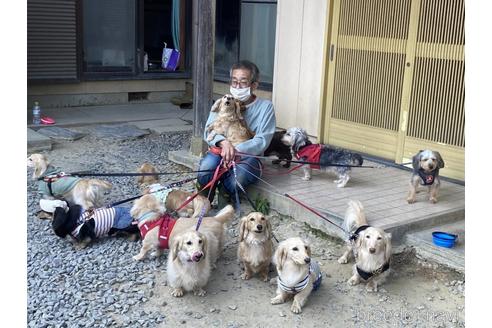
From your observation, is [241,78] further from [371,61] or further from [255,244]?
[371,61]

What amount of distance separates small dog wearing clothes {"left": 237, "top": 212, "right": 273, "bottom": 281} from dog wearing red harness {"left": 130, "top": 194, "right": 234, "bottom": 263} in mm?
333

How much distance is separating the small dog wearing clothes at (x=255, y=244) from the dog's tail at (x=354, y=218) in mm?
653

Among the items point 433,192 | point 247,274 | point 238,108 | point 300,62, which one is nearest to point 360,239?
point 247,274

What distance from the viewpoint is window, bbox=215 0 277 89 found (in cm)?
859

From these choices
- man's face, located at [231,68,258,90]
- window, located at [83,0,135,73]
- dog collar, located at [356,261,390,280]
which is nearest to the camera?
dog collar, located at [356,261,390,280]

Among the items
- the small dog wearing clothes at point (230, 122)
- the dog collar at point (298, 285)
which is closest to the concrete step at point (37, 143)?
the small dog wearing clothes at point (230, 122)

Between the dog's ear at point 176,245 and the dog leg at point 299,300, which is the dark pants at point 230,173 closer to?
the dog's ear at point 176,245

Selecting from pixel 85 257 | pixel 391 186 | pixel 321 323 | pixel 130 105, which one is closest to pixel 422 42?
pixel 391 186

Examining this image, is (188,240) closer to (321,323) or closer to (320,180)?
(321,323)

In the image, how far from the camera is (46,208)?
4980 millimetres

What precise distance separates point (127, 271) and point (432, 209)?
251 cm

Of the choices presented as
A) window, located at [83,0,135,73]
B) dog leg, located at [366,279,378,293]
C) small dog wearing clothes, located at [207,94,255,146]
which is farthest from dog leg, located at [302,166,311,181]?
window, located at [83,0,135,73]

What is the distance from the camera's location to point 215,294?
157 inches

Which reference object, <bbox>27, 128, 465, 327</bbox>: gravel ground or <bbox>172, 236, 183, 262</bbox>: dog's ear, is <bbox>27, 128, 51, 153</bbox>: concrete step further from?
<bbox>172, 236, 183, 262</bbox>: dog's ear
